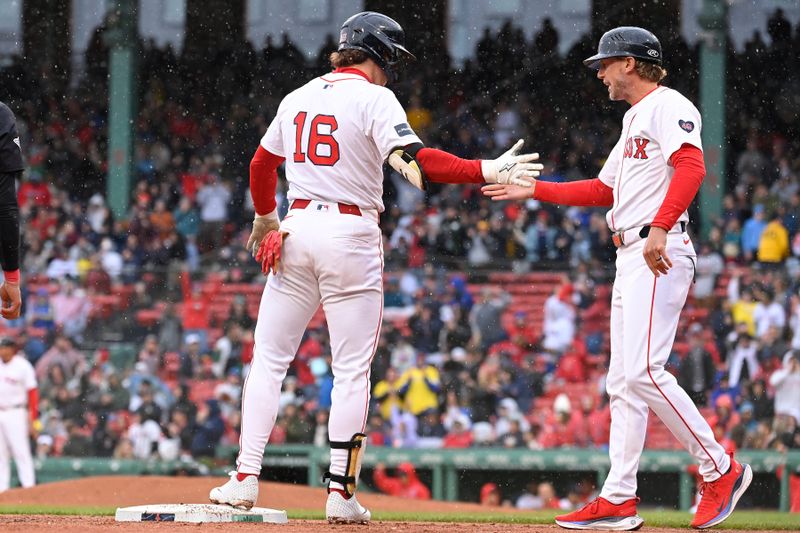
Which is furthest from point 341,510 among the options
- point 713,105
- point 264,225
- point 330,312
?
Result: point 713,105

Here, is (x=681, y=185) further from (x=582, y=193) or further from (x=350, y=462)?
(x=350, y=462)

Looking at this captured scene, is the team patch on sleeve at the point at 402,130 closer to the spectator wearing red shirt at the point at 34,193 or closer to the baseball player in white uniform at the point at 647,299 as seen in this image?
the baseball player in white uniform at the point at 647,299

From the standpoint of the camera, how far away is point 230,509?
4.54m

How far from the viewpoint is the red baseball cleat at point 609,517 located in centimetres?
464

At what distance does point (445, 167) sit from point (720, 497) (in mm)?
1641

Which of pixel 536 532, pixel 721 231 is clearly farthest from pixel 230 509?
pixel 721 231

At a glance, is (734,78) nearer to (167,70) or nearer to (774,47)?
(774,47)

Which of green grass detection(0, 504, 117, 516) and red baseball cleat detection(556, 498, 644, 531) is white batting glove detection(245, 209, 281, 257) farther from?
green grass detection(0, 504, 117, 516)

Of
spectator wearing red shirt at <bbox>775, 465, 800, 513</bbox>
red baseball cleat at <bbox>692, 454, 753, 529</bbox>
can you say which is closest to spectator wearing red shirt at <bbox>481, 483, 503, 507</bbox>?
spectator wearing red shirt at <bbox>775, 465, 800, 513</bbox>

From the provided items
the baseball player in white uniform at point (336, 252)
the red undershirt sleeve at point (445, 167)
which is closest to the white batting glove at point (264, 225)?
the baseball player in white uniform at point (336, 252)

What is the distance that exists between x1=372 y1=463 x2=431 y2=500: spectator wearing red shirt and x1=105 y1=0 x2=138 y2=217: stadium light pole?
7.35 m

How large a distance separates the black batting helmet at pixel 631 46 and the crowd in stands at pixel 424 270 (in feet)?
23.4

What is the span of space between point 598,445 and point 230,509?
7.55 m

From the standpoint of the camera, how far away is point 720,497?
4676 mm
